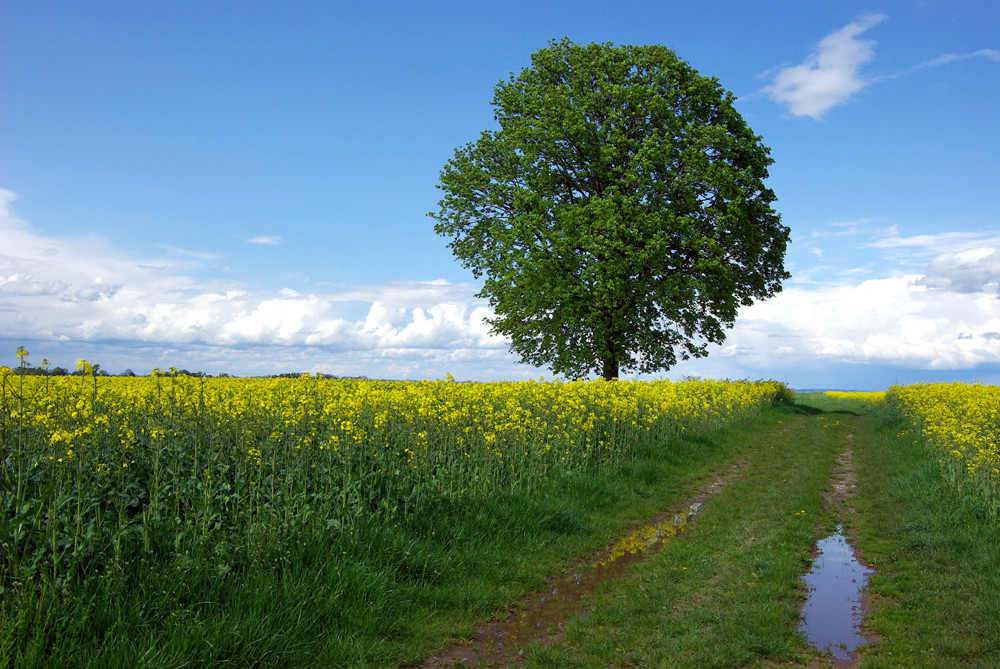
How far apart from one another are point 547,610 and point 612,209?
18.6 m

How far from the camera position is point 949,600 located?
6.49 metres

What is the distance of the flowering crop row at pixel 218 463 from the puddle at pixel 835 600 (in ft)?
13.9

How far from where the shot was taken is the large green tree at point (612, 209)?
23484 mm

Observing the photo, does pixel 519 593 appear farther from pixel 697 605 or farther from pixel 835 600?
pixel 835 600

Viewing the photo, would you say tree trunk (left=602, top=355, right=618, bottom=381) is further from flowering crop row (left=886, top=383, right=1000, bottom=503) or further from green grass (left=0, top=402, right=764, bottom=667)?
green grass (left=0, top=402, right=764, bottom=667)

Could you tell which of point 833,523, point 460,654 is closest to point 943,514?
point 833,523

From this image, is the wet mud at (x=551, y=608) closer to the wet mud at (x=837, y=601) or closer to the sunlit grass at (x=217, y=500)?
the sunlit grass at (x=217, y=500)

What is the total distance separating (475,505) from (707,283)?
19958mm

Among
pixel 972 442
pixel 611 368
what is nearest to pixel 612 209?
pixel 611 368

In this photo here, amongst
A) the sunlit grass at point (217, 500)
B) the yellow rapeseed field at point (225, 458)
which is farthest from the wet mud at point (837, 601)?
the yellow rapeseed field at point (225, 458)

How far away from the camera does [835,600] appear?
675 cm

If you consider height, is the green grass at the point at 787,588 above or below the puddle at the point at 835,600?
above

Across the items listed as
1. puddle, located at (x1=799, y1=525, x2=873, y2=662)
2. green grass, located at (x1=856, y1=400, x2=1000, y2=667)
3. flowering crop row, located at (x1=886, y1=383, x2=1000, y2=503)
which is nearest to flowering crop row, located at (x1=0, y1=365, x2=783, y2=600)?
puddle, located at (x1=799, y1=525, x2=873, y2=662)

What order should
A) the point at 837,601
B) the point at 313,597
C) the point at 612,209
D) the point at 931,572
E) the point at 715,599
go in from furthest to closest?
the point at 612,209, the point at 931,572, the point at 837,601, the point at 715,599, the point at 313,597
